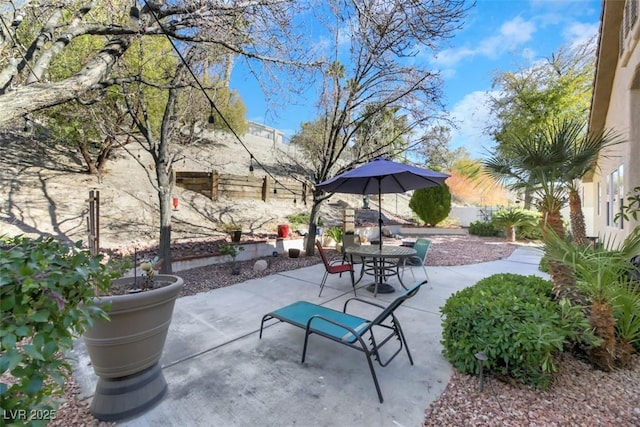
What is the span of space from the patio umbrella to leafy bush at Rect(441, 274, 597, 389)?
2.26 metres

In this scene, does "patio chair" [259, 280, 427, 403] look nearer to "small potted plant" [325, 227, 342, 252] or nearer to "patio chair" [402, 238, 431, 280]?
"patio chair" [402, 238, 431, 280]

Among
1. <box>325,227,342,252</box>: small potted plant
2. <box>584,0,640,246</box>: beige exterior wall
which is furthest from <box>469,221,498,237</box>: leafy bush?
<box>325,227,342,252</box>: small potted plant

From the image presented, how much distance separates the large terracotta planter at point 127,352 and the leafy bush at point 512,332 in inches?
98.7

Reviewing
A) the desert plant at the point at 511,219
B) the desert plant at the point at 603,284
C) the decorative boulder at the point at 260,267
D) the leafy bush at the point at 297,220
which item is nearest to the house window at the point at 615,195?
the desert plant at the point at 511,219

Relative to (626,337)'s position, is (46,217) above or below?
above

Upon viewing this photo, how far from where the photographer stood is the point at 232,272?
596 cm

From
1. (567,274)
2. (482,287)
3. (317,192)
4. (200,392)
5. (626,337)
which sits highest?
(317,192)

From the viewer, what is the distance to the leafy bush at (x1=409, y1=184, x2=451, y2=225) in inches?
499

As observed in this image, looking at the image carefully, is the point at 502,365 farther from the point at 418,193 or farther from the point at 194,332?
the point at 418,193

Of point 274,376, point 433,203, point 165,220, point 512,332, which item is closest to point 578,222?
point 512,332

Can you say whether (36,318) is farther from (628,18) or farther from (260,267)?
(628,18)

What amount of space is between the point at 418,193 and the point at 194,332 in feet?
37.8

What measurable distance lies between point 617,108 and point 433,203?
706 centimetres

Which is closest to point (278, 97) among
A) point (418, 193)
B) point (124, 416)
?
point (124, 416)
